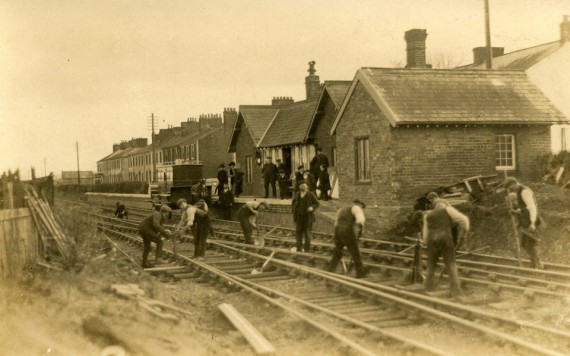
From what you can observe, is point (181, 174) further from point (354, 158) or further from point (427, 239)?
point (427, 239)

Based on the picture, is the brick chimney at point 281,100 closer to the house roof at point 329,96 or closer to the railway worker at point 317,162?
the house roof at point 329,96

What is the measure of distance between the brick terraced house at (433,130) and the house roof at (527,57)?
4.72m

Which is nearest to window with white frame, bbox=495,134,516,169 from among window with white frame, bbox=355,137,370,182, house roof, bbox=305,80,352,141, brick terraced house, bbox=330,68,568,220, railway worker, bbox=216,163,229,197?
brick terraced house, bbox=330,68,568,220

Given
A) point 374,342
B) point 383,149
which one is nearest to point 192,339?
point 374,342

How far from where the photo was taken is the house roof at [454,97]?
1947 centimetres

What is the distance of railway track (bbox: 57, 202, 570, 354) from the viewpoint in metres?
7.45

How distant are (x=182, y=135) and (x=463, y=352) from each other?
66151 mm

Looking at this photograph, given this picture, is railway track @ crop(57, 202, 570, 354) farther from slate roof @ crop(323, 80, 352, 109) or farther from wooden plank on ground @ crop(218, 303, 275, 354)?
slate roof @ crop(323, 80, 352, 109)

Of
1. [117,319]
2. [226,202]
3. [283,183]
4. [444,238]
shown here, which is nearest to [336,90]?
[283,183]

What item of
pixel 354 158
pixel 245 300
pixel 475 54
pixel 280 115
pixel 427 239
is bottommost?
pixel 245 300

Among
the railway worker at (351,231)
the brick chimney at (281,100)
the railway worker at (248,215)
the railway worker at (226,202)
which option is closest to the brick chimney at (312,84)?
the brick chimney at (281,100)

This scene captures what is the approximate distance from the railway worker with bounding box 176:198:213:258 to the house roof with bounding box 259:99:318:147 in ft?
47.0

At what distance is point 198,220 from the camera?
15938 mm

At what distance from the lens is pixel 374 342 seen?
7848mm
